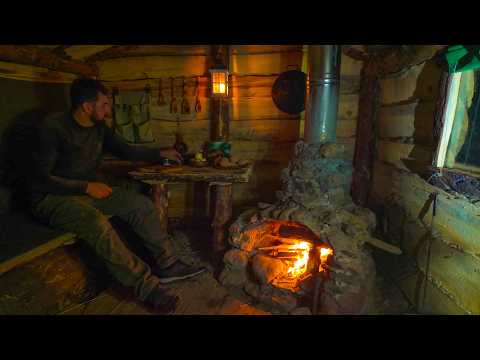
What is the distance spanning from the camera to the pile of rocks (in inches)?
122

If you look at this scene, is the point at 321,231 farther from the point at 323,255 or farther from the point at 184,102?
the point at 184,102

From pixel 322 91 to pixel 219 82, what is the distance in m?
1.53

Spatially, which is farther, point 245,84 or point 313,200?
point 245,84

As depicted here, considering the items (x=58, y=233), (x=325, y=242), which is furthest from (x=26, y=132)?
(x=325, y=242)

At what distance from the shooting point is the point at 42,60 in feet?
12.5

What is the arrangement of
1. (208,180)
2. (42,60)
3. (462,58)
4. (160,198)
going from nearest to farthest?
1. (462,58)
2. (208,180)
3. (42,60)
4. (160,198)

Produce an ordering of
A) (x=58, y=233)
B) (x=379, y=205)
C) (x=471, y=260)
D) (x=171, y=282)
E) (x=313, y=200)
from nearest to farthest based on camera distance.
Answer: (x=471, y=260) → (x=58, y=233) → (x=313, y=200) → (x=171, y=282) → (x=379, y=205)

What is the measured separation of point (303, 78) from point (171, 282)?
3.42m

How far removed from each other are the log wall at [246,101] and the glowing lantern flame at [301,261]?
4.33 feet

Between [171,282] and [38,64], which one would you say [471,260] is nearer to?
[171,282]

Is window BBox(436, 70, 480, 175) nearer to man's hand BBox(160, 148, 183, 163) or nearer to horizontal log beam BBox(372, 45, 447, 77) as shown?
horizontal log beam BBox(372, 45, 447, 77)

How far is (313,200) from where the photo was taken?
3.38 meters

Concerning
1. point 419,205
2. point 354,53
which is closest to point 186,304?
point 419,205

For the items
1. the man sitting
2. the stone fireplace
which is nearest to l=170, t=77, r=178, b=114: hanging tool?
the man sitting
